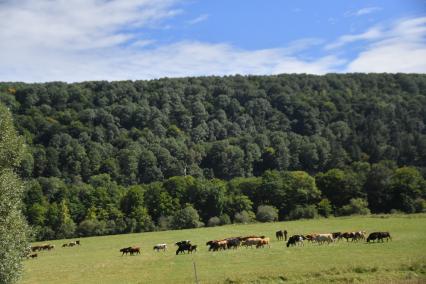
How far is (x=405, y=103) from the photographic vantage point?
529 feet

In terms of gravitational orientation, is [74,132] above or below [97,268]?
above

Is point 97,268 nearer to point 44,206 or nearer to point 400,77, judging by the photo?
point 44,206

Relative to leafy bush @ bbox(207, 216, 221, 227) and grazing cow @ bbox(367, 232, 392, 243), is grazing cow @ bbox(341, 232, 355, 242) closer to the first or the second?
grazing cow @ bbox(367, 232, 392, 243)

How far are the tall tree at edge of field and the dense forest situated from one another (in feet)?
221

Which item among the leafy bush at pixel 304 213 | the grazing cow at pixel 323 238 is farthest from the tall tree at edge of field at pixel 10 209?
the leafy bush at pixel 304 213

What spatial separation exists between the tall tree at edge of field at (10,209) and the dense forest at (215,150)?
67.4 metres

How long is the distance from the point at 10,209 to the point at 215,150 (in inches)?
5084

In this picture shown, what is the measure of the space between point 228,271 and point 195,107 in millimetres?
150090

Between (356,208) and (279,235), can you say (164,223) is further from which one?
(279,235)

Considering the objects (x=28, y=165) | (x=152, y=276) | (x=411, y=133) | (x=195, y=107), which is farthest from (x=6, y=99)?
(x=152, y=276)

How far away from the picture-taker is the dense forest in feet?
325

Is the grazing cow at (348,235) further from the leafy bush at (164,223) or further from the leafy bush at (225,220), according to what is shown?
the leafy bush at (164,223)

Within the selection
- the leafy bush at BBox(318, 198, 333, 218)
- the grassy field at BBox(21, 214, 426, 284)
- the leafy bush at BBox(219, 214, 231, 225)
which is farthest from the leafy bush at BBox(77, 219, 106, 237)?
the grassy field at BBox(21, 214, 426, 284)

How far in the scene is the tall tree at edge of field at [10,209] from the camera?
23.8 metres
